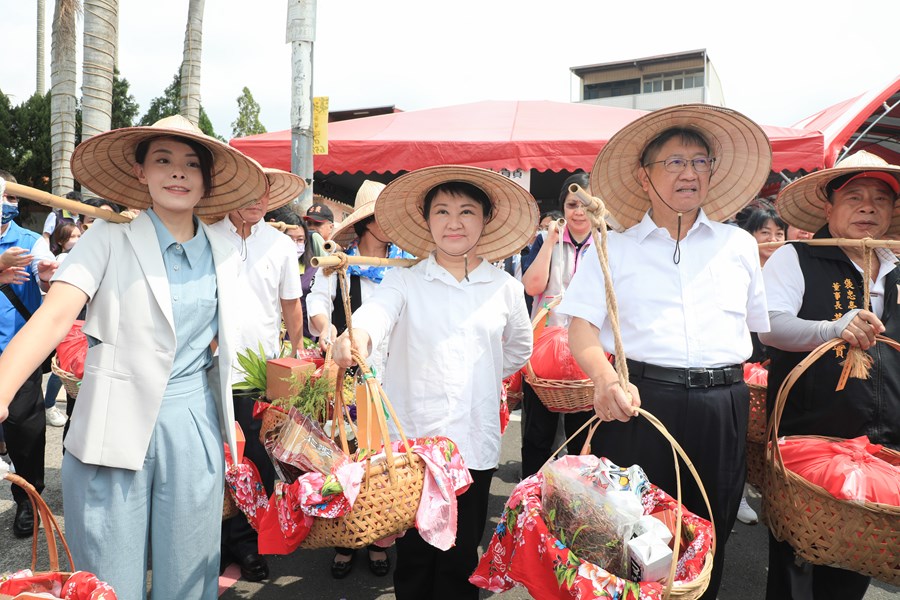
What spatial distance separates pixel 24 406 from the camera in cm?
345

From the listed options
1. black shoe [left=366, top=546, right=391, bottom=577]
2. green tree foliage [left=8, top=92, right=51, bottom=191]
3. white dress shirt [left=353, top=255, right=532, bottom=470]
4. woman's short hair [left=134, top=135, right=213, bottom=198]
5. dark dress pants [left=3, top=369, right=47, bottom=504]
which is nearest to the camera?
woman's short hair [left=134, top=135, right=213, bottom=198]

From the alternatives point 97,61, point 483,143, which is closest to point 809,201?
point 483,143

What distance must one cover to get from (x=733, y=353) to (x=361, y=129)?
655 cm

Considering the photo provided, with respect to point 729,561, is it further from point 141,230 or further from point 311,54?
point 311,54

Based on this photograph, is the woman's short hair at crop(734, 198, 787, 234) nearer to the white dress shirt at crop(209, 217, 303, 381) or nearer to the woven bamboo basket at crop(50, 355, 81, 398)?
the white dress shirt at crop(209, 217, 303, 381)

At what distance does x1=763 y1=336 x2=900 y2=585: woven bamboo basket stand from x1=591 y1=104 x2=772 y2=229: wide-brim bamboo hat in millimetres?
741

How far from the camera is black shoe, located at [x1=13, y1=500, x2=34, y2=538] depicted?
11.4ft

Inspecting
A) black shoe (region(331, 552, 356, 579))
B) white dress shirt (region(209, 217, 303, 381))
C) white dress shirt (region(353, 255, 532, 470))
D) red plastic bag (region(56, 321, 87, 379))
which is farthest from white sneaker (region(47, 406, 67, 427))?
white dress shirt (region(353, 255, 532, 470))

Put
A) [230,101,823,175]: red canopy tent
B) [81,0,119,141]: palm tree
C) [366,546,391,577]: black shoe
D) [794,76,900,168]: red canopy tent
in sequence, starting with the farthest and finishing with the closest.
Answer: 1. [81,0,119,141]: palm tree
2. [794,76,900,168]: red canopy tent
3. [230,101,823,175]: red canopy tent
4. [366,546,391,577]: black shoe

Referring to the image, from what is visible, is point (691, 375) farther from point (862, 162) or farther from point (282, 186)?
point (282, 186)

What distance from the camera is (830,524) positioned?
1926 millimetres

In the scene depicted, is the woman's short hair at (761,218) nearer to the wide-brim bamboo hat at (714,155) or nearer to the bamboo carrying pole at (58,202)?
the wide-brim bamboo hat at (714,155)

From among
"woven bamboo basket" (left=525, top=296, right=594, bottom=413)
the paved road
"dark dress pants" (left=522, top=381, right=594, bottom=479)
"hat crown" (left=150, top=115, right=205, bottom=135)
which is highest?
"hat crown" (left=150, top=115, right=205, bottom=135)

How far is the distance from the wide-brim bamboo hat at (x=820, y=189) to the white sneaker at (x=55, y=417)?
20.1 feet
